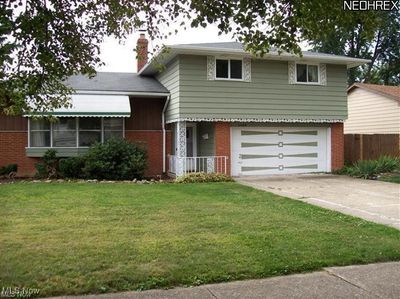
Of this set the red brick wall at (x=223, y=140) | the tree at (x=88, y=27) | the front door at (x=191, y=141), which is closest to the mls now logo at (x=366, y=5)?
the tree at (x=88, y=27)

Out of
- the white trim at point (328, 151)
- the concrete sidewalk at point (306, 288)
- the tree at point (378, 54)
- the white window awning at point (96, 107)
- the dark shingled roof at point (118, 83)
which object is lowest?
the concrete sidewalk at point (306, 288)

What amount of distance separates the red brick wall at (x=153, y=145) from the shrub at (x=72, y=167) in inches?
119

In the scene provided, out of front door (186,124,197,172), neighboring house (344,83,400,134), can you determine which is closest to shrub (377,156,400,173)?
neighboring house (344,83,400,134)

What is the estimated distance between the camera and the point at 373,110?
26.7 metres

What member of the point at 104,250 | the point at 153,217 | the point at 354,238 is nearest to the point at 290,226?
the point at 354,238

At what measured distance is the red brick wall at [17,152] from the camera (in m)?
18.9

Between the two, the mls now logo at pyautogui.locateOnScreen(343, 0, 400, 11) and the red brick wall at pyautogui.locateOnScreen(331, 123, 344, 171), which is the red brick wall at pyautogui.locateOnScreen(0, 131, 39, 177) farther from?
the mls now logo at pyautogui.locateOnScreen(343, 0, 400, 11)

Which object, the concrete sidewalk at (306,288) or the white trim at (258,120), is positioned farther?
the white trim at (258,120)

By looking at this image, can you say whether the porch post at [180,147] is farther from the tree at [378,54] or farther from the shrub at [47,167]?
the tree at [378,54]

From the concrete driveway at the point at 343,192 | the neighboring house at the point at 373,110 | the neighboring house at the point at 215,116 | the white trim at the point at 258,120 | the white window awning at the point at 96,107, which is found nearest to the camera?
the concrete driveway at the point at 343,192

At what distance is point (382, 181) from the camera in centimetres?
1739

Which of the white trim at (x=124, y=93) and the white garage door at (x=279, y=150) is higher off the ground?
the white trim at (x=124, y=93)

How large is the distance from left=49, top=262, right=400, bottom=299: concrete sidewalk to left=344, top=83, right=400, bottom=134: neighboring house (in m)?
20.7

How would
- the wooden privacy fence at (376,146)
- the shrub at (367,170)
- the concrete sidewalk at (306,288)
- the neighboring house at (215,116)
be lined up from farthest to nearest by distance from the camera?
the wooden privacy fence at (376,146) → the shrub at (367,170) → the neighboring house at (215,116) → the concrete sidewalk at (306,288)
